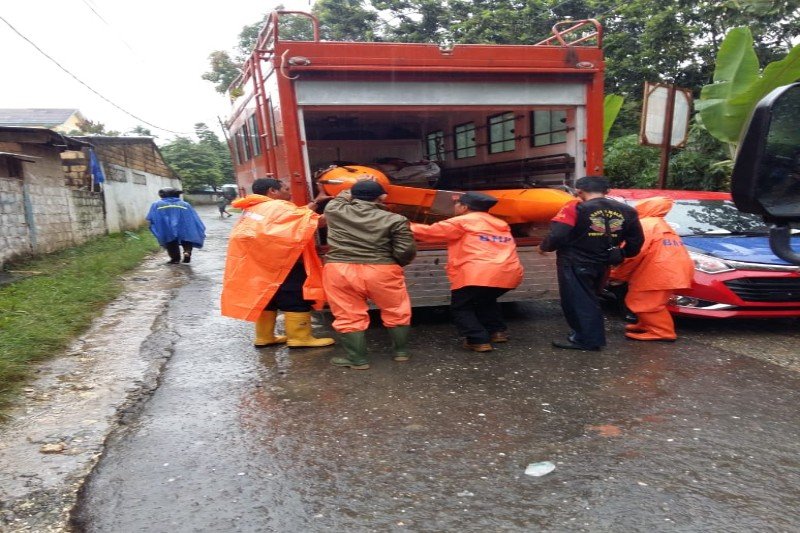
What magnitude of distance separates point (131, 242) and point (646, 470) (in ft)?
43.7

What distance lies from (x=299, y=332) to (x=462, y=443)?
2.27 meters

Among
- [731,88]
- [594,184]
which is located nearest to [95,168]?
[594,184]

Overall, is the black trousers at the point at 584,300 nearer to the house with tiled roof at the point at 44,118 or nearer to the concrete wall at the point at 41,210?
the concrete wall at the point at 41,210

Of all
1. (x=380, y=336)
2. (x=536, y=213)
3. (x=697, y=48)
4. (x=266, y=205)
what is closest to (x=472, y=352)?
(x=380, y=336)

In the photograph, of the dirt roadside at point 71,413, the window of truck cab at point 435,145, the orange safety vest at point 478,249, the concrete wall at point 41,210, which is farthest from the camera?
the concrete wall at point 41,210

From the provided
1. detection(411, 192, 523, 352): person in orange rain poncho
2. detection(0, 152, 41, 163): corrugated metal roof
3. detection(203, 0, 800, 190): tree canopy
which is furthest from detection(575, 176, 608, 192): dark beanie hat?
detection(0, 152, 41, 163): corrugated metal roof

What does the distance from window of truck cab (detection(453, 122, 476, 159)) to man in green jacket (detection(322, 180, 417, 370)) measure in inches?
126

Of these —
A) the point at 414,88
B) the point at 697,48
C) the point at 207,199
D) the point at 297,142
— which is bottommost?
the point at 207,199

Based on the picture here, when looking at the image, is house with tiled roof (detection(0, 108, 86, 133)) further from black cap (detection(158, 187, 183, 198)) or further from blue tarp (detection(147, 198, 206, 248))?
blue tarp (detection(147, 198, 206, 248))

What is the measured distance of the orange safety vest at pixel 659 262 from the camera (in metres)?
4.99

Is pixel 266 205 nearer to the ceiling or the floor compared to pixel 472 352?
nearer to the ceiling

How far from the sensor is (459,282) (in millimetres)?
4836

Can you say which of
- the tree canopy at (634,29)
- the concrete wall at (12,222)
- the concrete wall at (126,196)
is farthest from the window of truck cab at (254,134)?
the concrete wall at (126,196)

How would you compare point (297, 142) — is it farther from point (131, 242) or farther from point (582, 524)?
point (131, 242)
